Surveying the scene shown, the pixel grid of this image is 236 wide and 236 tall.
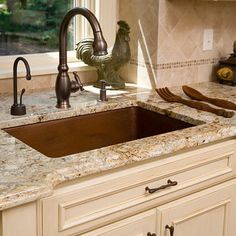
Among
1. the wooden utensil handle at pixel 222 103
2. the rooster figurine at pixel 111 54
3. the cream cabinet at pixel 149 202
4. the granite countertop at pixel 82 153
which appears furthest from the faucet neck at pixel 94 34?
the wooden utensil handle at pixel 222 103

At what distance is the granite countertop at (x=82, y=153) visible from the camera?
1.18 metres

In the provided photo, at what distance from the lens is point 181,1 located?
222cm

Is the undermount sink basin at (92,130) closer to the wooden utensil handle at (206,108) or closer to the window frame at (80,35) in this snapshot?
the wooden utensil handle at (206,108)

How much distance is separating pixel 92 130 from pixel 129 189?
530 mm

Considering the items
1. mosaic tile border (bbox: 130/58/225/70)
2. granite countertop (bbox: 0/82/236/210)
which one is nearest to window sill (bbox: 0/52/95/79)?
granite countertop (bbox: 0/82/236/210)

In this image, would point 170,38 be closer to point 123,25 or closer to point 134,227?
point 123,25

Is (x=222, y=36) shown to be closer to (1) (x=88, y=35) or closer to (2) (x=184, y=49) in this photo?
(2) (x=184, y=49)

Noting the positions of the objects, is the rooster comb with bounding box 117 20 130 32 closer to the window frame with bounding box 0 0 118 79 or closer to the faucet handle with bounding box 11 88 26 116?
the window frame with bounding box 0 0 118 79

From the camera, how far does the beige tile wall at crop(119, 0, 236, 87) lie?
219 centimetres

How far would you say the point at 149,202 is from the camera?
1.49 meters

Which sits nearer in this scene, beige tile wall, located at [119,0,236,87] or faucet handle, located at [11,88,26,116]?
faucet handle, located at [11,88,26,116]

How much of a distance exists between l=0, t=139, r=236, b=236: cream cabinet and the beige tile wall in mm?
666

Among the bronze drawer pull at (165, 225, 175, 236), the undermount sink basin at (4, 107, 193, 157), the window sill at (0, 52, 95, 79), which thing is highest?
the window sill at (0, 52, 95, 79)

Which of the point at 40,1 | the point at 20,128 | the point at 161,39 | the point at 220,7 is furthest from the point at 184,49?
the point at 20,128
